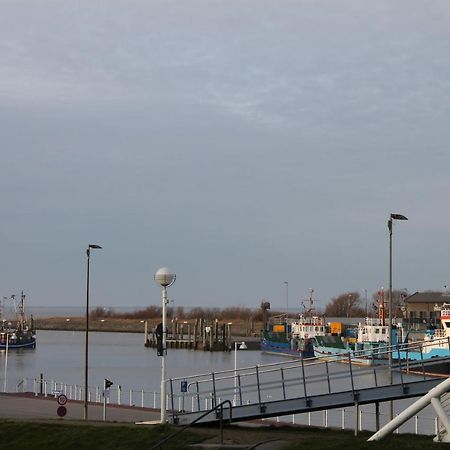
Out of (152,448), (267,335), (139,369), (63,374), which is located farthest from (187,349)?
(152,448)

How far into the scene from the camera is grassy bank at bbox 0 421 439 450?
19.7 metres

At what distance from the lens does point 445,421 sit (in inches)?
755

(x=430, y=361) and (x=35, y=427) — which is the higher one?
(x=430, y=361)

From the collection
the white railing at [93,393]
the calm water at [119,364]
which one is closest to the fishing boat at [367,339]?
the calm water at [119,364]

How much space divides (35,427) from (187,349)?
11263cm

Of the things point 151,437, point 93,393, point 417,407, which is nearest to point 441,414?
point 417,407

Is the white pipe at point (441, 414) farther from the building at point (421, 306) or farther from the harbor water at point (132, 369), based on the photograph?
the building at point (421, 306)

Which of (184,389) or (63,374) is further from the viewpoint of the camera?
(63,374)

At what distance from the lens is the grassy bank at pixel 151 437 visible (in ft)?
64.6

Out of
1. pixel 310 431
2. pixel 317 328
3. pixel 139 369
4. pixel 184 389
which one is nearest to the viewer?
pixel 310 431

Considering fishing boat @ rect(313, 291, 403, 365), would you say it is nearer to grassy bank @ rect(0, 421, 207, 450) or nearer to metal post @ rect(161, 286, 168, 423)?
metal post @ rect(161, 286, 168, 423)

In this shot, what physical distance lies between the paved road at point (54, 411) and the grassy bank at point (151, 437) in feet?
31.2

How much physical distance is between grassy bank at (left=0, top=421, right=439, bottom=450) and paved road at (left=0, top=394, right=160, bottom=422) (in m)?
9.50

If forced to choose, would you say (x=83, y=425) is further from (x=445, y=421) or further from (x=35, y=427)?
(x=445, y=421)
